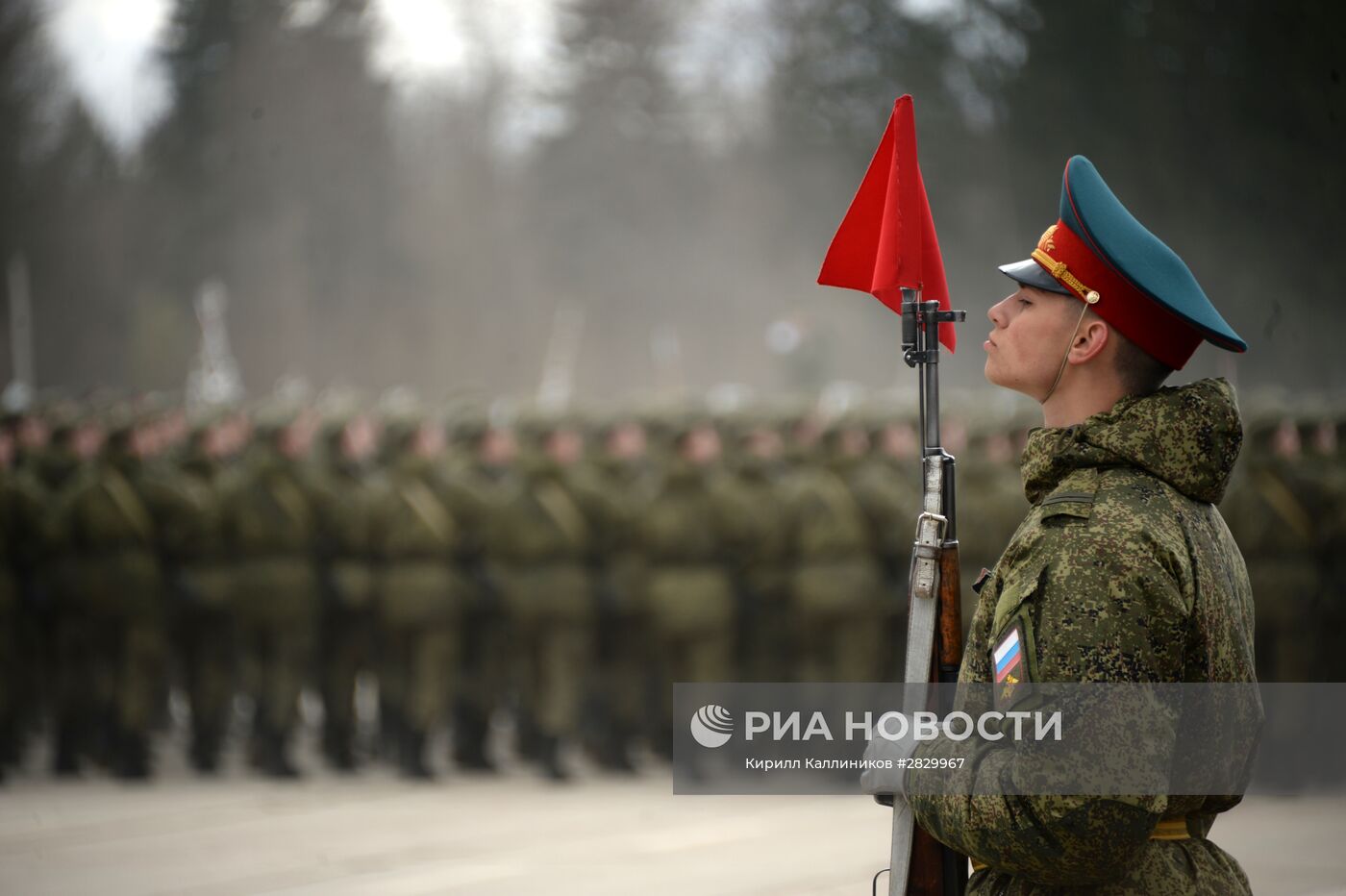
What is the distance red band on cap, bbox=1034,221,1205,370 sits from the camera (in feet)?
6.01

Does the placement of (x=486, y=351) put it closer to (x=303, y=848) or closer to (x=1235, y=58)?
(x=1235, y=58)

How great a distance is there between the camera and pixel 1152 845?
177 cm

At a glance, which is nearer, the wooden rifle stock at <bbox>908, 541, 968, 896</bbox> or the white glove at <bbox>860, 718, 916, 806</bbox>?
the white glove at <bbox>860, 718, 916, 806</bbox>

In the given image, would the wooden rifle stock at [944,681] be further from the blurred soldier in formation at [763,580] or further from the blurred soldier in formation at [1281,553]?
the blurred soldier in formation at [1281,553]

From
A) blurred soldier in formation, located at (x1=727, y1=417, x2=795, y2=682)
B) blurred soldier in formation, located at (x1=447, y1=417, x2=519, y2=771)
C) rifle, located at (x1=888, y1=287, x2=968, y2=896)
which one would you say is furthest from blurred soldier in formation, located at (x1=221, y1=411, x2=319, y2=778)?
rifle, located at (x1=888, y1=287, x2=968, y2=896)

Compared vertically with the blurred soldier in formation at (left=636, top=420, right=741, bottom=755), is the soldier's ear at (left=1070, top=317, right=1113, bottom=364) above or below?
above

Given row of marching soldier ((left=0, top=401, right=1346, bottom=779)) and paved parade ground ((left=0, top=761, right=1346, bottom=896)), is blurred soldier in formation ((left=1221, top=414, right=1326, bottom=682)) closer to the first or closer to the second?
row of marching soldier ((left=0, top=401, right=1346, bottom=779))

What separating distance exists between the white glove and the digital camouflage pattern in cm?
7

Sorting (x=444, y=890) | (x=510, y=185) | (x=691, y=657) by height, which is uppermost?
(x=510, y=185)

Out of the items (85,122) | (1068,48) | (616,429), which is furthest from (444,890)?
(85,122)

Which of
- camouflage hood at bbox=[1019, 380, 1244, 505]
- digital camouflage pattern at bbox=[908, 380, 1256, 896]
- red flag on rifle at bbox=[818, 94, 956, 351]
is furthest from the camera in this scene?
red flag on rifle at bbox=[818, 94, 956, 351]

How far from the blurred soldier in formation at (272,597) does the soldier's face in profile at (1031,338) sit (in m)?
5.54

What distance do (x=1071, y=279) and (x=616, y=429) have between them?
578cm

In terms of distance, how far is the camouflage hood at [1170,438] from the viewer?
1.76m
